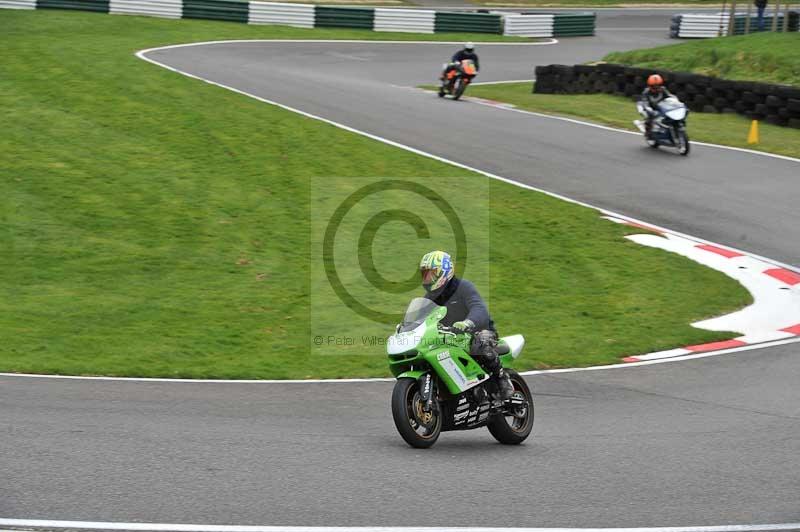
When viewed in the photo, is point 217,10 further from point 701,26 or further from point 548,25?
point 701,26

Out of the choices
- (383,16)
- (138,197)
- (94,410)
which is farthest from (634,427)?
(383,16)

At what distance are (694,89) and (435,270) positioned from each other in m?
23.4

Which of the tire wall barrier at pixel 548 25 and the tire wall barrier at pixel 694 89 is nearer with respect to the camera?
the tire wall barrier at pixel 694 89

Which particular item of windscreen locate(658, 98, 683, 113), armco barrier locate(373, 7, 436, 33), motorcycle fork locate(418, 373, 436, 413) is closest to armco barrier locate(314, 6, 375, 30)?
armco barrier locate(373, 7, 436, 33)

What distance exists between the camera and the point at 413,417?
8914mm

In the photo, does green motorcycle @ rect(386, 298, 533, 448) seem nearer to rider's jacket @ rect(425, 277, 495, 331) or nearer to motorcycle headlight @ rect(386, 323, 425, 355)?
motorcycle headlight @ rect(386, 323, 425, 355)

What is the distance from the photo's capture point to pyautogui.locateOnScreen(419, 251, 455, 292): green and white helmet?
30.3 ft

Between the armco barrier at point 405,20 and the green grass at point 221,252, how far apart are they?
68.4 ft

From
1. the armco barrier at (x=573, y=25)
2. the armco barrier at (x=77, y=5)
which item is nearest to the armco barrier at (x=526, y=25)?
the armco barrier at (x=573, y=25)

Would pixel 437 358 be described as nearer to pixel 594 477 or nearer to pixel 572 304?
pixel 594 477

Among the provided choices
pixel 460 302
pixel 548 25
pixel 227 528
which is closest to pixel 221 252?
pixel 460 302

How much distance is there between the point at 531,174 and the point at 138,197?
26.3 ft

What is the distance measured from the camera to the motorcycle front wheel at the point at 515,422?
9438 millimetres

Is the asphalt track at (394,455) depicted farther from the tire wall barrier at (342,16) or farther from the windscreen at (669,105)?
the tire wall barrier at (342,16)
